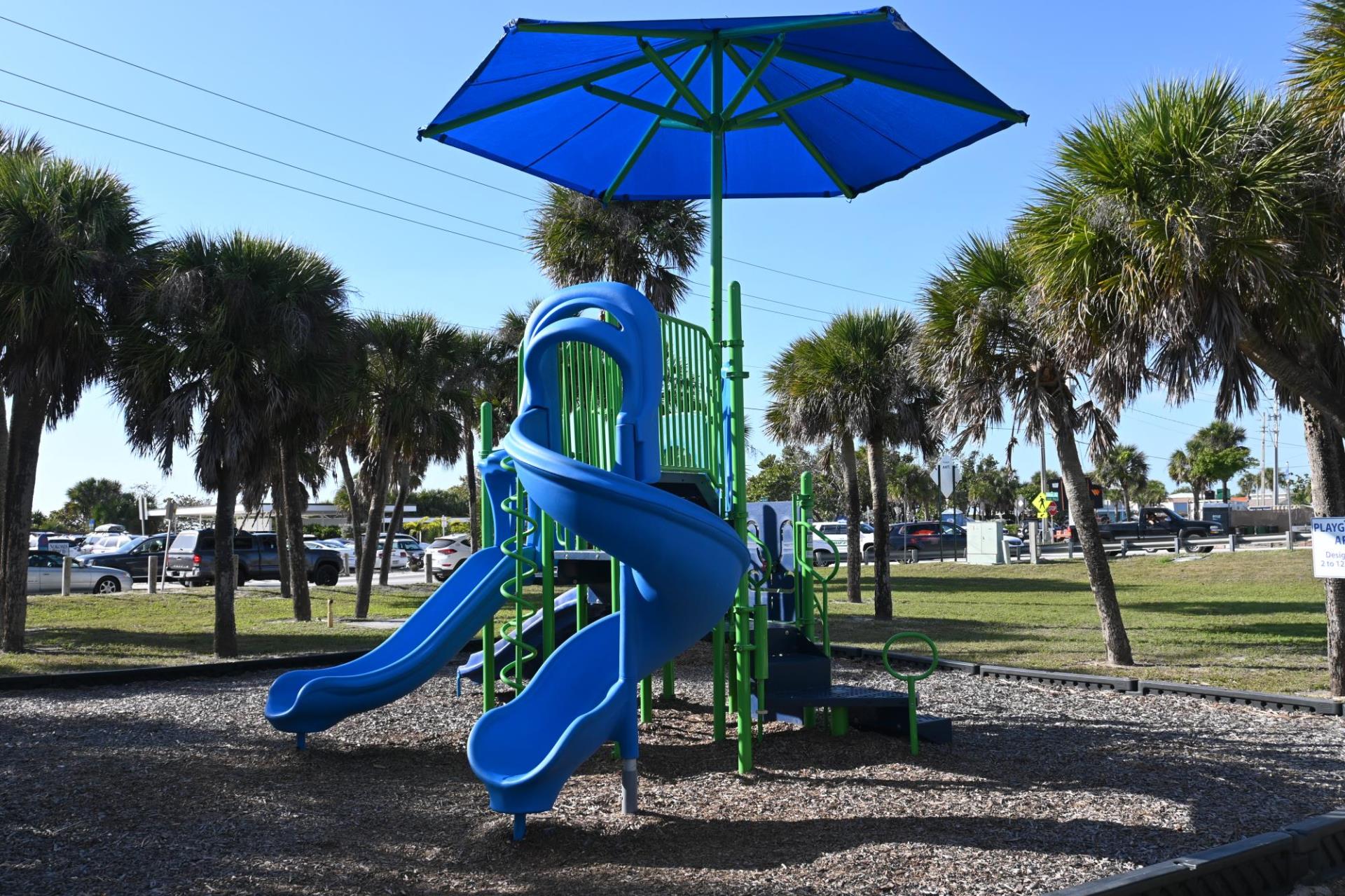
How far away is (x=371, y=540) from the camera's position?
22.8 metres

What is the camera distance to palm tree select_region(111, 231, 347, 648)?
1536 cm

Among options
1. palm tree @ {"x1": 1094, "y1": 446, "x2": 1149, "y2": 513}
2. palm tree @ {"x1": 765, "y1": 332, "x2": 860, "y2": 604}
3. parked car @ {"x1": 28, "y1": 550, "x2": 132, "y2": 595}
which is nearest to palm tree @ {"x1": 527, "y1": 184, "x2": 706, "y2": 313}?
palm tree @ {"x1": 765, "y1": 332, "x2": 860, "y2": 604}

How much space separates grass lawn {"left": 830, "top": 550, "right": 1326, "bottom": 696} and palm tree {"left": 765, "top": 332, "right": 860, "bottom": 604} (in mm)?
1651

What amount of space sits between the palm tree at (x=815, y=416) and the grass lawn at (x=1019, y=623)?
1655mm

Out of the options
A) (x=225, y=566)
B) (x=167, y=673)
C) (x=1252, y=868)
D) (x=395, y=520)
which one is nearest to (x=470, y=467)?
(x=395, y=520)

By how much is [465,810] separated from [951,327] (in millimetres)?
9831

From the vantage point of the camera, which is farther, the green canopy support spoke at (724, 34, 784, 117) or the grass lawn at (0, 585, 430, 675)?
the grass lawn at (0, 585, 430, 675)

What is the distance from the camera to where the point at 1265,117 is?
33.2 ft

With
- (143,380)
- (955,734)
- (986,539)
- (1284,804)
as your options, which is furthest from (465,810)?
(986,539)

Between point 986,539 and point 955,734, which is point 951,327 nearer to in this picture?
point 955,734

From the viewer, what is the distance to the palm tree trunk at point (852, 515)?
24.0 m

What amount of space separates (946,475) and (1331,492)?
18407 mm

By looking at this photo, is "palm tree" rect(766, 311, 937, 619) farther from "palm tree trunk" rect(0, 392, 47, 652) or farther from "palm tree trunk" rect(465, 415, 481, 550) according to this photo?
"palm tree trunk" rect(0, 392, 47, 652)

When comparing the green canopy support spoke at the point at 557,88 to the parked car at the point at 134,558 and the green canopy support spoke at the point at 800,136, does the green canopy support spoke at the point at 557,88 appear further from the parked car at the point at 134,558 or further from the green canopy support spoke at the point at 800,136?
the parked car at the point at 134,558
